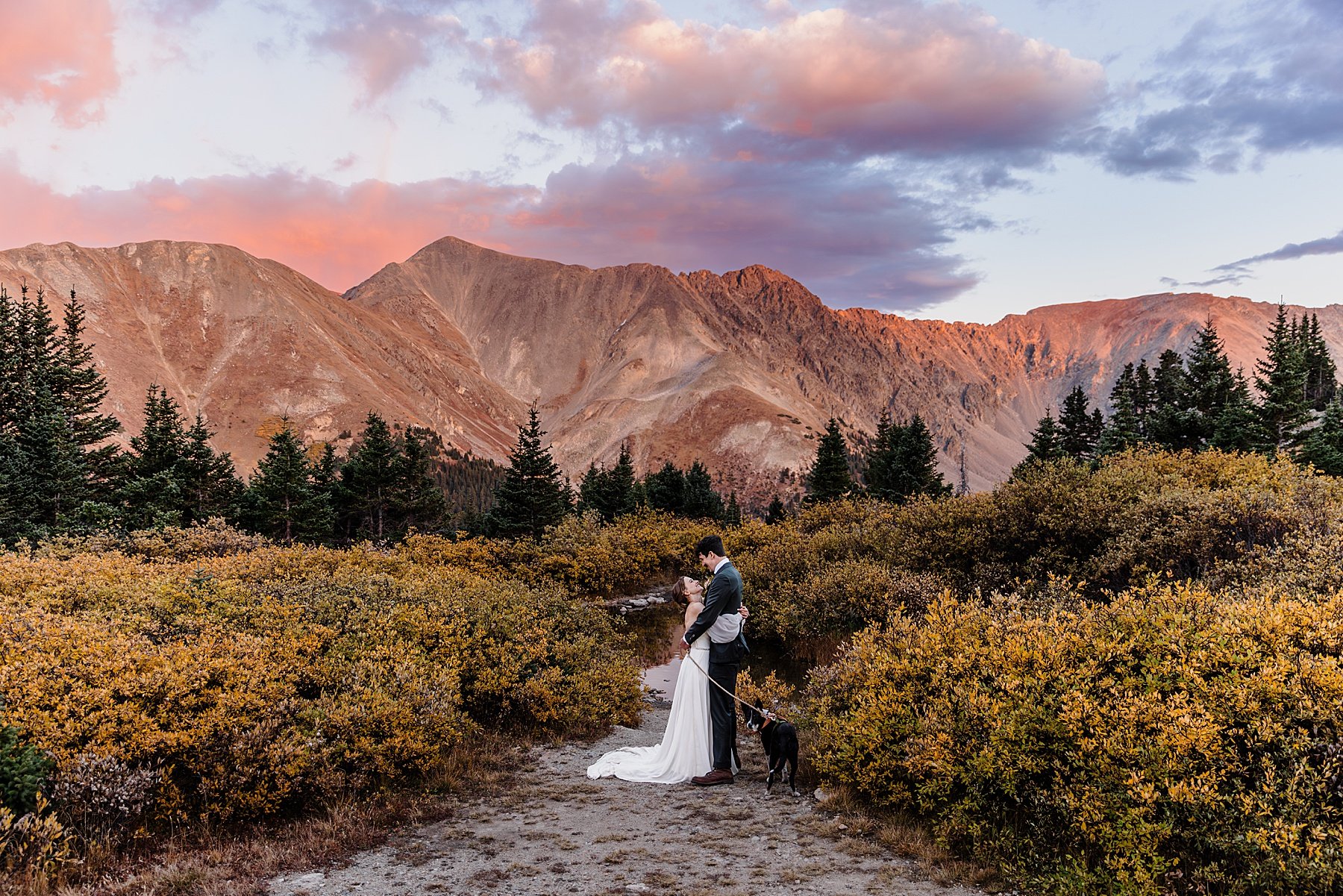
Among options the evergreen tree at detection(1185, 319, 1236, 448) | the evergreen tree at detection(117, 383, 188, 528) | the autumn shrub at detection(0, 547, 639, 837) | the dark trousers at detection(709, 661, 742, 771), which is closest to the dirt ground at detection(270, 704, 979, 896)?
the dark trousers at detection(709, 661, 742, 771)

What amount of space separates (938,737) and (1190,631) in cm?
326

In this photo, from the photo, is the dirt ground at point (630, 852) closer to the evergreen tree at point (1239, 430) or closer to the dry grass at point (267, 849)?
the dry grass at point (267, 849)

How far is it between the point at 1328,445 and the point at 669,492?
168 feet

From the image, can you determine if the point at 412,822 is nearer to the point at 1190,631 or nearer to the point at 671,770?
the point at 671,770

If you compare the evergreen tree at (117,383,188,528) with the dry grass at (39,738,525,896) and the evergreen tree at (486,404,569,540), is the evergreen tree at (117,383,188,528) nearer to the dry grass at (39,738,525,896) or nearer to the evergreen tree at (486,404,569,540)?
the evergreen tree at (486,404,569,540)

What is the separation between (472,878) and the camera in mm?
7645

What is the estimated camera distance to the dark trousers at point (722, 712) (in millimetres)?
11164

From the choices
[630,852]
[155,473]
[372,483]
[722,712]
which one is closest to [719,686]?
[722,712]

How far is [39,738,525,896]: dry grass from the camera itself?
7211mm

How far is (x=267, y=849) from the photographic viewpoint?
27.0 ft

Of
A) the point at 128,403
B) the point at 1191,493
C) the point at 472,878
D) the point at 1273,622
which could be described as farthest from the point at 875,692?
the point at 128,403

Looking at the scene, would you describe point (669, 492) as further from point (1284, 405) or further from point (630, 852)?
point (630, 852)

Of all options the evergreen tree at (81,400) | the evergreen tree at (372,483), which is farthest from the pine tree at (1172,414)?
the evergreen tree at (81,400)

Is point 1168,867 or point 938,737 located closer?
point 1168,867
